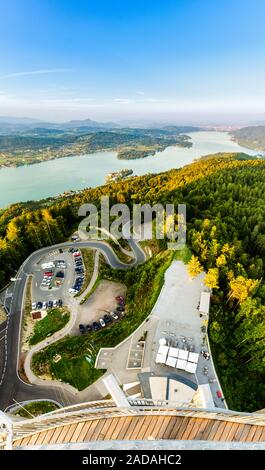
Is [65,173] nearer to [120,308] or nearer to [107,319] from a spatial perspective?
[120,308]

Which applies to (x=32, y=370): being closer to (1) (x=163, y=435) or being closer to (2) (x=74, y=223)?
(1) (x=163, y=435)

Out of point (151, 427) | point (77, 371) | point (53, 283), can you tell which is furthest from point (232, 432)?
point (53, 283)

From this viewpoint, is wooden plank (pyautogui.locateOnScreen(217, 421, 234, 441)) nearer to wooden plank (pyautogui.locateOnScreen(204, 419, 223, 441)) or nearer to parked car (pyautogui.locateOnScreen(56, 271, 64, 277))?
wooden plank (pyautogui.locateOnScreen(204, 419, 223, 441))

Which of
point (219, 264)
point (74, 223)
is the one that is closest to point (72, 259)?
point (74, 223)

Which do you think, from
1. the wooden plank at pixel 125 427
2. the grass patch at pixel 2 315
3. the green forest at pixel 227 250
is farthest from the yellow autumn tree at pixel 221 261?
the grass patch at pixel 2 315

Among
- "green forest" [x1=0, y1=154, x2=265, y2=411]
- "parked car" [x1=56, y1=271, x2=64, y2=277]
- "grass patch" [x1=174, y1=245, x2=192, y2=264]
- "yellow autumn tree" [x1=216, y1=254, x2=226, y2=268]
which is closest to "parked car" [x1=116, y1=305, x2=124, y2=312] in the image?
"green forest" [x1=0, y1=154, x2=265, y2=411]

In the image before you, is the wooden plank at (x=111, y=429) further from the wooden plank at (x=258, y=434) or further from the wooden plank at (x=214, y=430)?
the wooden plank at (x=258, y=434)

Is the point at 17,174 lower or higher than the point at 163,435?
higher
